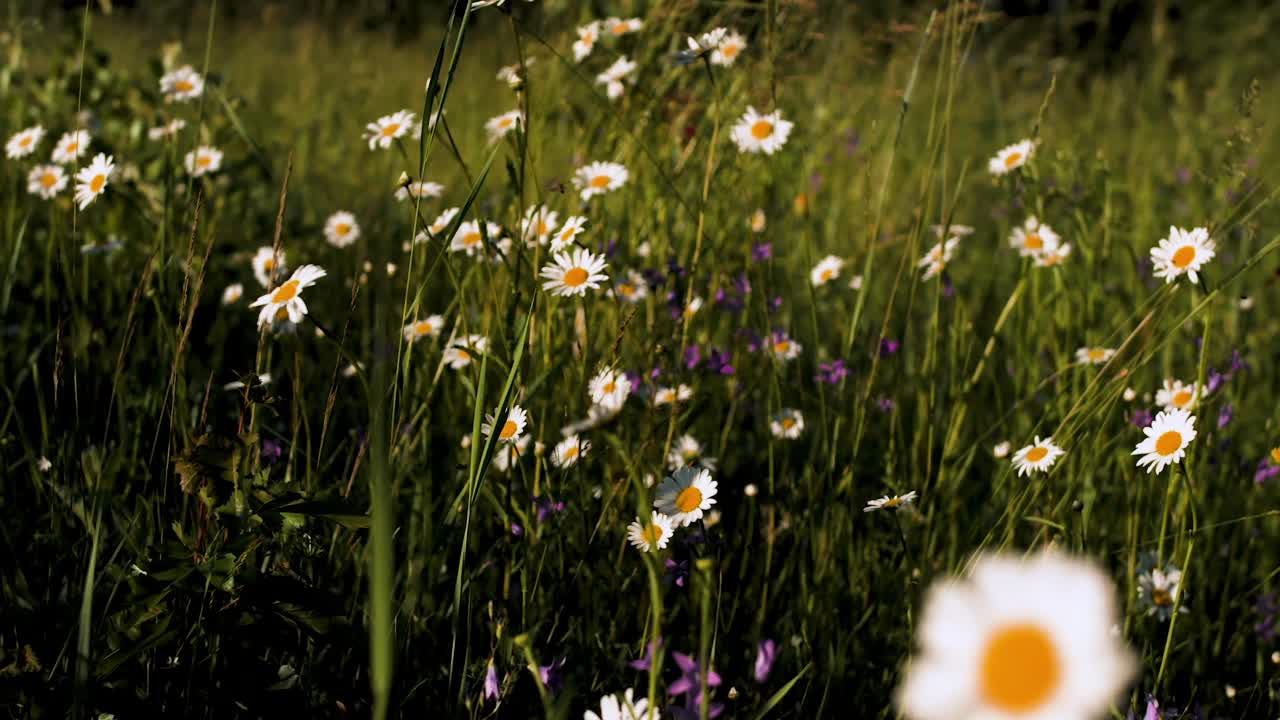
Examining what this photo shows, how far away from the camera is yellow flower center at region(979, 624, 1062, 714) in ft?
1.08

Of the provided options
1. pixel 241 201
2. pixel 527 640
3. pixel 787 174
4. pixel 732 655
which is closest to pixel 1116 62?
pixel 787 174

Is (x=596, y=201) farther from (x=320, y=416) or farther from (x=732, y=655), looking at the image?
(x=732, y=655)

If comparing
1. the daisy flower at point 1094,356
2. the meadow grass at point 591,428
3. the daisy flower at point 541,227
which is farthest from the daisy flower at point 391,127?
the daisy flower at point 1094,356

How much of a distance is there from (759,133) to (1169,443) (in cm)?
81

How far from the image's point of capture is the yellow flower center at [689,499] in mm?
1000

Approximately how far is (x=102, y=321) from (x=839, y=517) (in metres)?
1.22

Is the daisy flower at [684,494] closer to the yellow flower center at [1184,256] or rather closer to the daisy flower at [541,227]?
the daisy flower at [541,227]

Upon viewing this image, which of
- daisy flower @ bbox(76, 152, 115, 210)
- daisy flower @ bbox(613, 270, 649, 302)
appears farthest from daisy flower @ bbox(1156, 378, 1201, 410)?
daisy flower @ bbox(76, 152, 115, 210)

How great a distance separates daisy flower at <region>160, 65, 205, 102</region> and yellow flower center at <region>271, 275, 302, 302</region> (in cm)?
90

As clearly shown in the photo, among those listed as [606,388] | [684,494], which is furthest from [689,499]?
[606,388]

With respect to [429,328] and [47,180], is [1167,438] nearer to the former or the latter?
[429,328]

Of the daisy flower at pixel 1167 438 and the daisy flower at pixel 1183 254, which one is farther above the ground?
the daisy flower at pixel 1183 254

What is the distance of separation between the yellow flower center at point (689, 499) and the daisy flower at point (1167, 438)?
0.43 meters

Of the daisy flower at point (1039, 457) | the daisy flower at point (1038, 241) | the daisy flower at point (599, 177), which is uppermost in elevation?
the daisy flower at point (1038, 241)
